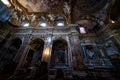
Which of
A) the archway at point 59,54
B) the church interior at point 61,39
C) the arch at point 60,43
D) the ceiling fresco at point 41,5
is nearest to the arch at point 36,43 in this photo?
the church interior at point 61,39

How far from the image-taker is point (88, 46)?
40.3ft

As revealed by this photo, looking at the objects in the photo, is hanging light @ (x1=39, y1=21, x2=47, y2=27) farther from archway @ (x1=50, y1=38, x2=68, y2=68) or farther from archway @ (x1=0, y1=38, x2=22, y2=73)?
archway @ (x1=0, y1=38, x2=22, y2=73)

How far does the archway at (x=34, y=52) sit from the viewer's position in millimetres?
11828

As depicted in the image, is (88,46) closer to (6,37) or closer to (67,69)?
(67,69)

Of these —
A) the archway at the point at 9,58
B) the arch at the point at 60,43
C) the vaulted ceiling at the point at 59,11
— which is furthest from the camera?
the vaulted ceiling at the point at 59,11

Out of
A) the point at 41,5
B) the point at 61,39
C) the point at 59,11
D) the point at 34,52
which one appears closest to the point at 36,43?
the point at 34,52

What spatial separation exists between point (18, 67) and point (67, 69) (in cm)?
583

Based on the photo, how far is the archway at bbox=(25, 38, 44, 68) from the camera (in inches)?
466

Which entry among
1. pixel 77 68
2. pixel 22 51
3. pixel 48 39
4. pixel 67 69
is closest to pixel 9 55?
pixel 22 51

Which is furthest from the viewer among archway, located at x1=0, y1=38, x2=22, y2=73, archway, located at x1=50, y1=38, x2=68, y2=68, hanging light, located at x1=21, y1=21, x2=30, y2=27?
hanging light, located at x1=21, y1=21, x2=30, y2=27

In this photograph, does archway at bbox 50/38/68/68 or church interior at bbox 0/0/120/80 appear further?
archway at bbox 50/38/68/68

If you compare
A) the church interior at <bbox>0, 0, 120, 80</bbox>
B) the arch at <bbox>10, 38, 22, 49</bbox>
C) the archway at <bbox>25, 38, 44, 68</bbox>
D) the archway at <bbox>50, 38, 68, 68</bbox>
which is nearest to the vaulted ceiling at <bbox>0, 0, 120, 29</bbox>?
the church interior at <bbox>0, 0, 120, 80</bbox>

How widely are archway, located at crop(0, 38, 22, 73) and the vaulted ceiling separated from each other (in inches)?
132

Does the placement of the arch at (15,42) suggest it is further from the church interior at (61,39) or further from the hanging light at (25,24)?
the hanging light at (25,24)
